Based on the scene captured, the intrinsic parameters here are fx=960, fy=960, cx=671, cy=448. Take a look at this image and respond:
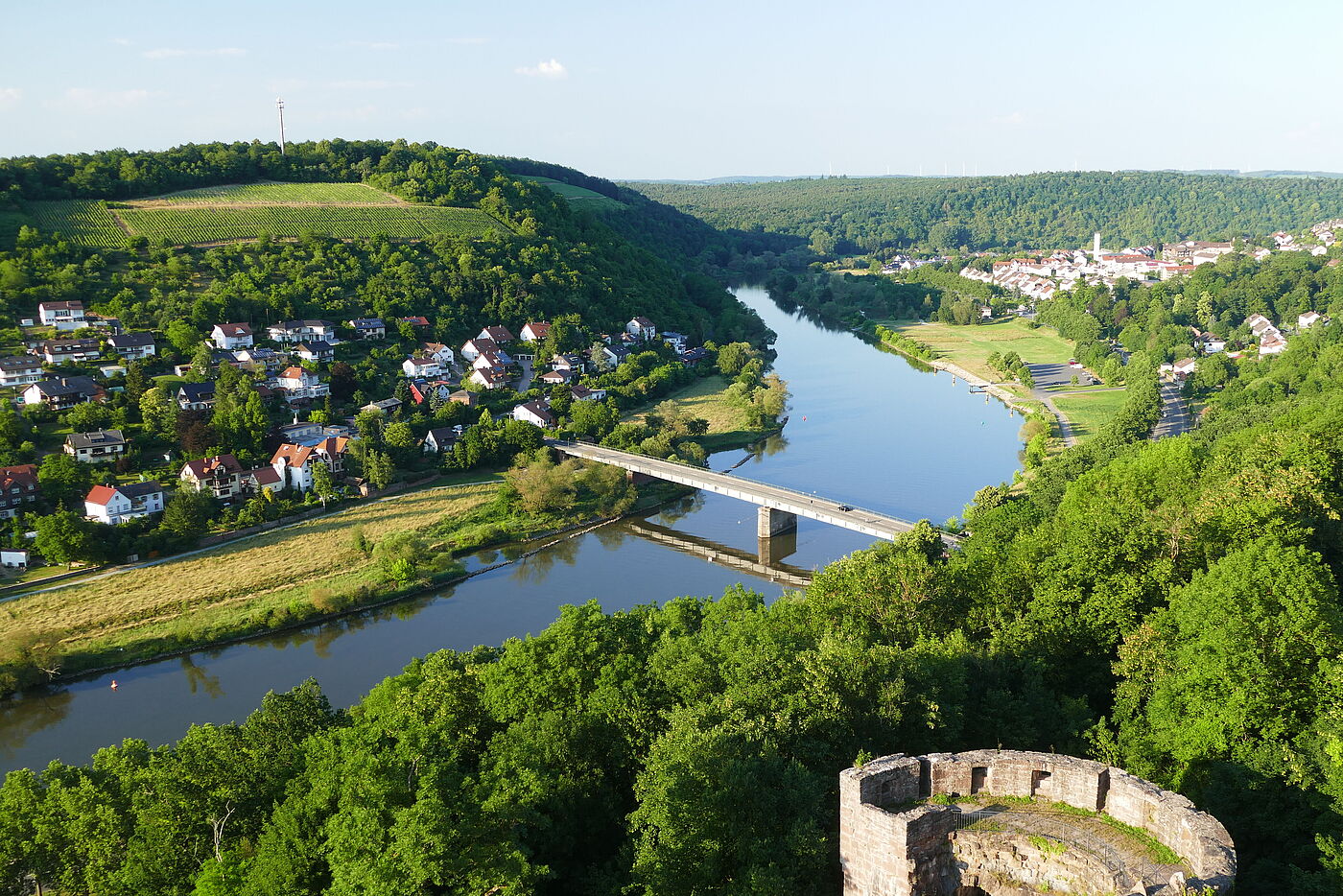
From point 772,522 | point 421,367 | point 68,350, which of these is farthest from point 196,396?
point 772,522

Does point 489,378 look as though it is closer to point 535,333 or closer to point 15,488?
point 535,333

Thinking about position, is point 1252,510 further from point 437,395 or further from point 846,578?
point 437,395

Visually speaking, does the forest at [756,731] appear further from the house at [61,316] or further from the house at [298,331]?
the house at [61,316]

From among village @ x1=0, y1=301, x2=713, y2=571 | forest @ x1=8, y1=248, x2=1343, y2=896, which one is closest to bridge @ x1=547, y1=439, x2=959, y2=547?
village @ x1=0, y1=301, x2=713, y2=571

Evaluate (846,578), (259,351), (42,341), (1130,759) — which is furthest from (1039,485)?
(42,341)

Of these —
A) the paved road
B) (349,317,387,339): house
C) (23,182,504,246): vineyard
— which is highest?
(23,182,504,246): vineyard

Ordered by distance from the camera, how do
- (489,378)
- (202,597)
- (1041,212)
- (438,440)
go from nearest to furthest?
(202,597) < (438,440) < (489,378) < (1041,212)

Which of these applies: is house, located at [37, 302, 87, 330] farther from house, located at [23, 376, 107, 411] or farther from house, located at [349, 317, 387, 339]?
house, located at [349, 317, 387, 339]
